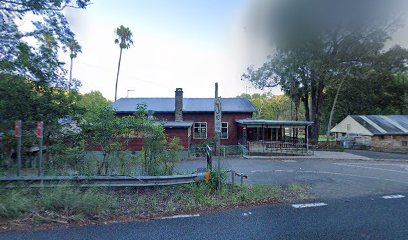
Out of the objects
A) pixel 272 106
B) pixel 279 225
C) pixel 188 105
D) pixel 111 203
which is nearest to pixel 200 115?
pixel 188 105

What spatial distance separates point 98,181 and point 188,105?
2009 centimetres

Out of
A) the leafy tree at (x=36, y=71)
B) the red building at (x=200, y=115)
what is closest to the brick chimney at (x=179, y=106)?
the red building at (x=200, y=115)

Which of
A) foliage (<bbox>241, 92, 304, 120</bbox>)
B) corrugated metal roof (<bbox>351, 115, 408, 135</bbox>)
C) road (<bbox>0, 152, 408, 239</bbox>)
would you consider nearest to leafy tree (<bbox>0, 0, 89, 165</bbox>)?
road (<bbox>0, 152, 408, 239</bbox>)

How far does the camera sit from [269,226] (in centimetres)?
415

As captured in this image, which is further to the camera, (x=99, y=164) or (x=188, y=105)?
(x=188, y=105)

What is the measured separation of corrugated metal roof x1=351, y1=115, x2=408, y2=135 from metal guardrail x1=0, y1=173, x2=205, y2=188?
29.4 metres

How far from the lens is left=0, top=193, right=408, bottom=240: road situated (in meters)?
3.72

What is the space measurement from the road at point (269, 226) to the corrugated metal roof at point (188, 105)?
63.5ft

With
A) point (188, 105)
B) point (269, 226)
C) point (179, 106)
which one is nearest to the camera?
point (269, 226)

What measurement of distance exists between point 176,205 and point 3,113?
19.1 feet

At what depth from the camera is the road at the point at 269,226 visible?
372cm

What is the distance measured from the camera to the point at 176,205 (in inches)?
204

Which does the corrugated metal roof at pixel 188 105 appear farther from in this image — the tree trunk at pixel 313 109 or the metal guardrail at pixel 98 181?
the metal guardrail at pixel 98 181

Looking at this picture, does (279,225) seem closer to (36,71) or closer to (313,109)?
(36,71)
